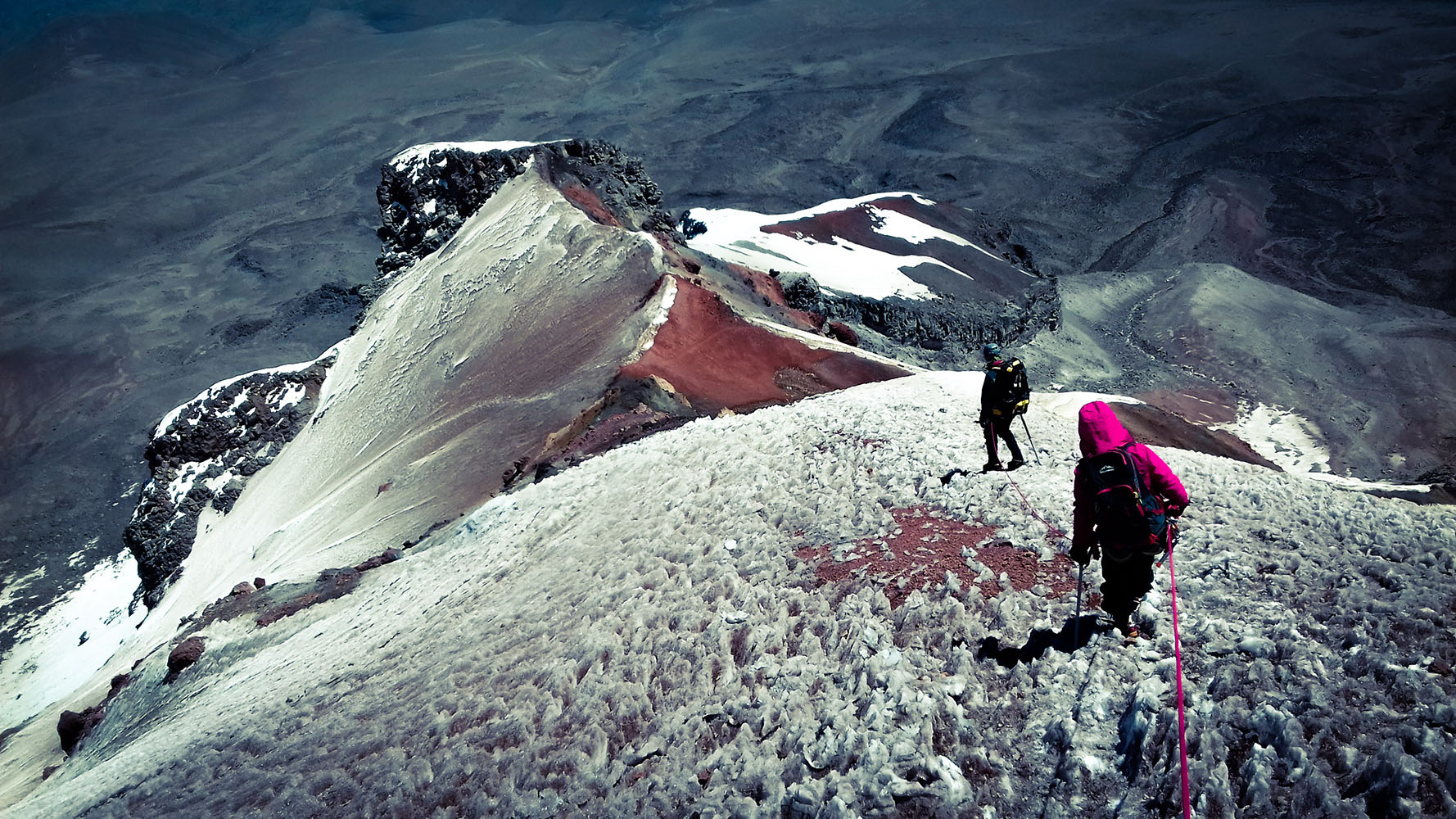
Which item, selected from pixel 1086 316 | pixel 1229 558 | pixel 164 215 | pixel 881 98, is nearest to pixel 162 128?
pixel 164 215

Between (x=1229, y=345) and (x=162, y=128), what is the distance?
88.2 meters

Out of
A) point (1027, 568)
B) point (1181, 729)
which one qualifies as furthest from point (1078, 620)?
point (1181, 729)

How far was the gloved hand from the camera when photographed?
241 inches

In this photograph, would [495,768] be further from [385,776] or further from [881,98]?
[881,98]

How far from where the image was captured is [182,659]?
12.2 metres

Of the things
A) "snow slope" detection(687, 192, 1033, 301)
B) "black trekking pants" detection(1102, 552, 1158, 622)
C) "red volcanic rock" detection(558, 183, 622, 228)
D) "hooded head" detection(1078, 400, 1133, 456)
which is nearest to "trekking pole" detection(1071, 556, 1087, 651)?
"black trekking pants" detection(1102, 552, 1158, 622)

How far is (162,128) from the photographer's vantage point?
78875 mm

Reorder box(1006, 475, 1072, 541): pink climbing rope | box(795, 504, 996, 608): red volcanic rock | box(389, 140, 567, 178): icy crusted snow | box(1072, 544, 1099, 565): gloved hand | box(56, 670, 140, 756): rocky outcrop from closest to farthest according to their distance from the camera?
box(1072, 544, 1099, 565): gloved hand
box(795, 504, 996, 608): red volcanic rock
box(1006, 475, 1072, 541): pink climbing rope
box(56, 670, 140, 756): rocky outcrop
box(389, 140, 567, 178): icy crusted snow

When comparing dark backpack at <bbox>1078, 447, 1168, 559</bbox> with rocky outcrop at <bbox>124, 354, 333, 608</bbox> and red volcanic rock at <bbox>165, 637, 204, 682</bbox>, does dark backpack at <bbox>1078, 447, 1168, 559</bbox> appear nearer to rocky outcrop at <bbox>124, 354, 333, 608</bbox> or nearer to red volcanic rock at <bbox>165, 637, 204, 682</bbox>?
red volcanic rock at <bbox>165, 637, 204, 682</bbox>

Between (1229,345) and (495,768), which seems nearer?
(495,768)

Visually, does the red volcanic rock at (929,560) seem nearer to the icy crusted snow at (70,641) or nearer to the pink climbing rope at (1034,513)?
the pink climbing rope at (1034,513)

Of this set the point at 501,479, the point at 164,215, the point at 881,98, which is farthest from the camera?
the point at 881,98

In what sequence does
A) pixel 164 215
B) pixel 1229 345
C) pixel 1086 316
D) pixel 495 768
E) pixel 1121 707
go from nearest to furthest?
pixel 1121 707 < pixel 495 768 < pixel 1229 345 < pixel 1086 316 < pixel 164 215

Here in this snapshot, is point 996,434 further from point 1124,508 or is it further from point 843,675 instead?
point 843,675
